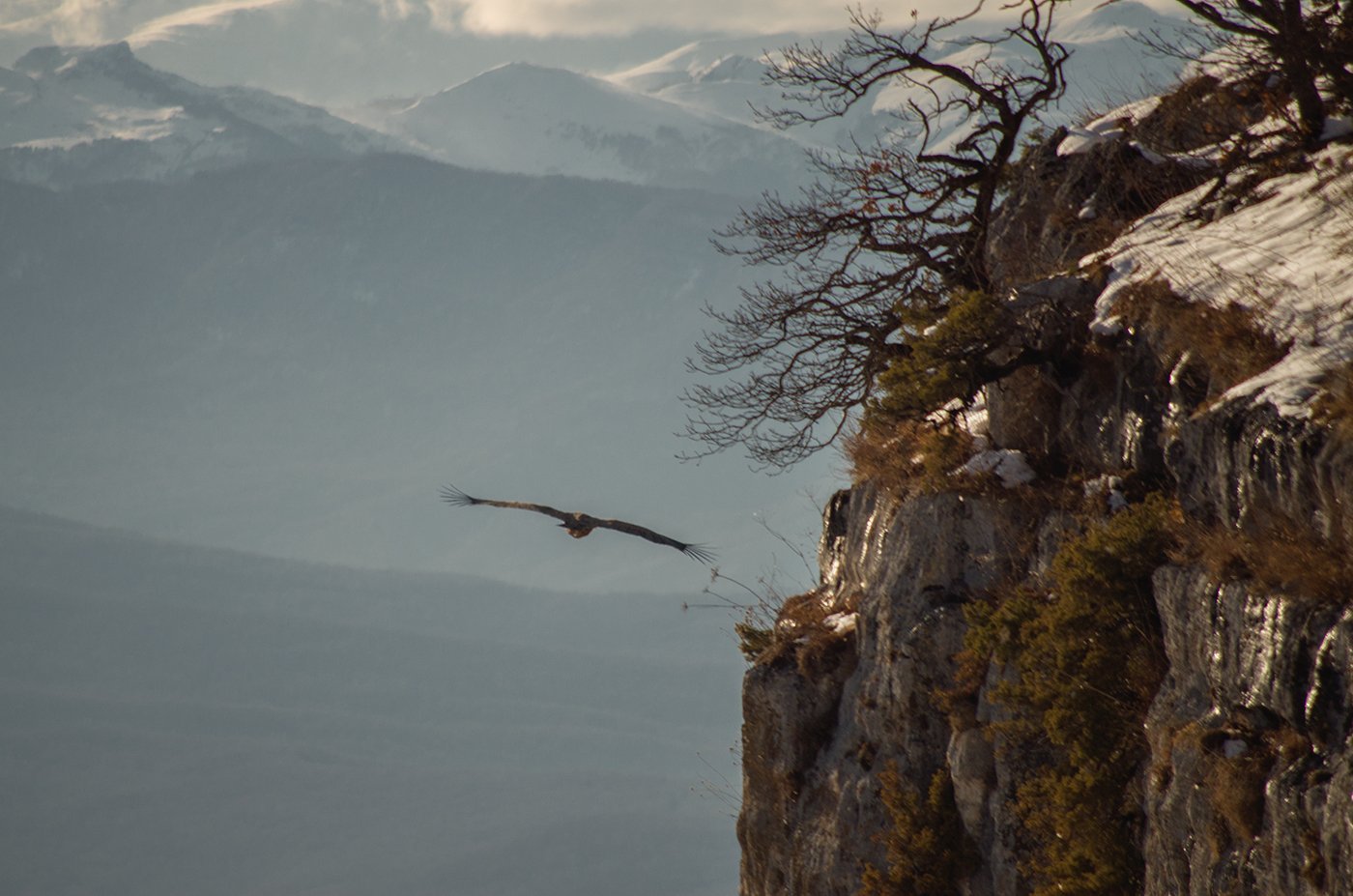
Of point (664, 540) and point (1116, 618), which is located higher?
point (664, 540)

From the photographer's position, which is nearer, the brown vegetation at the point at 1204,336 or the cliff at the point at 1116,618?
the cliff at the point at 1116,618

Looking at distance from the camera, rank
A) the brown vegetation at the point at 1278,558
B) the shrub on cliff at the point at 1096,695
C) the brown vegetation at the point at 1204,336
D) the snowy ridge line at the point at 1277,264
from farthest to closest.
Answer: the shrub on cliff at the point at 1096,695 → the brown vegetation at the point at 1204,336 → the snowy ridge line at the point at 1277,264 → the brown vegetation at the point at 1278,558

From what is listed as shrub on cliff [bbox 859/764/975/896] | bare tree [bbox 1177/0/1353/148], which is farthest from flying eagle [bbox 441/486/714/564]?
bare tree [bbox 1177/0/1353/148]

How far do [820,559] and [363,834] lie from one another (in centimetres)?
18889

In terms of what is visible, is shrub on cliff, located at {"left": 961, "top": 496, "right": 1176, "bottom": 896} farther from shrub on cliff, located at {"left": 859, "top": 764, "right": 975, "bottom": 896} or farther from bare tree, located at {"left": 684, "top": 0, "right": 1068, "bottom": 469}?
bare tree, located at {"left": 684, "top": 0, "right": 1068, "bottom": 469}

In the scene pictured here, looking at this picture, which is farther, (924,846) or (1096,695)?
(924,846)

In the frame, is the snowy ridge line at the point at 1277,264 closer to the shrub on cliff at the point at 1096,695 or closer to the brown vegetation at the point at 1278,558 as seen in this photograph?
the brown vegetation at the point at 1278,558

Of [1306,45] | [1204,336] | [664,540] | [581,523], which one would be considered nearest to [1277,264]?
[1204,336]

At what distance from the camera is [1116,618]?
7.33 metres

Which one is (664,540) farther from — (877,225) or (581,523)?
(877,225)

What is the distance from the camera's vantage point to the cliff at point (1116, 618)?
5.69 metres

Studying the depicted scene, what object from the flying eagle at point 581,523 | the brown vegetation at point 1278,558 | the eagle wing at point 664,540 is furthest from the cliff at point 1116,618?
the flying eagle at point 581,523

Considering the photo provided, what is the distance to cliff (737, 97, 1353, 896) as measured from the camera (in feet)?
18.7

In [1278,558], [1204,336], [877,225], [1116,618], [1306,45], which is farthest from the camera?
[877,225]
